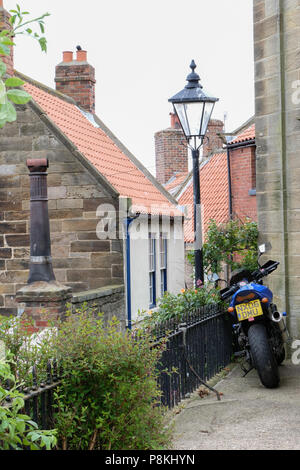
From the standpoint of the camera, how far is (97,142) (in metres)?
17.5

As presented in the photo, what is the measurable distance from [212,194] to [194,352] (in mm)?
19883

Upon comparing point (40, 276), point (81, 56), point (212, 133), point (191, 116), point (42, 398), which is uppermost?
point (81, 56)

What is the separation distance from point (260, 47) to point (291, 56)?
633 millimetres

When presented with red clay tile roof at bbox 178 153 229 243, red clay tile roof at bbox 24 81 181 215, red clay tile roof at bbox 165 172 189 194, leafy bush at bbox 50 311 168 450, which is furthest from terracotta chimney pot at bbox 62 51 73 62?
leafy bush at bbox 50 311 168 450

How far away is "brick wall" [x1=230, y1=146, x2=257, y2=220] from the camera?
885 inches

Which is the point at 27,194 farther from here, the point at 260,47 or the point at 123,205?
the point at 260,47

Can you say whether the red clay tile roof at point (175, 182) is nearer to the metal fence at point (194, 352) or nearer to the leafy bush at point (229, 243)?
the leafy bush at point (229, 243)

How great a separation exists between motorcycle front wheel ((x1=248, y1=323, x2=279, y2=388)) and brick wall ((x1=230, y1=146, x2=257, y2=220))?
46.1 ft

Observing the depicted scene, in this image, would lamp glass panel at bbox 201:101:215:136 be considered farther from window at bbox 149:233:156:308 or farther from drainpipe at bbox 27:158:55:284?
window at bbox 149:233:156:308

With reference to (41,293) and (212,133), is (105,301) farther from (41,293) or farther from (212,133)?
(212,133)

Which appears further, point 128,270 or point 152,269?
point 152,269

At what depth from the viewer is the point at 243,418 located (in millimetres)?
7094

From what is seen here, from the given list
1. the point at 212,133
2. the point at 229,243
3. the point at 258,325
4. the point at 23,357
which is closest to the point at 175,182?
the point at 212,133
